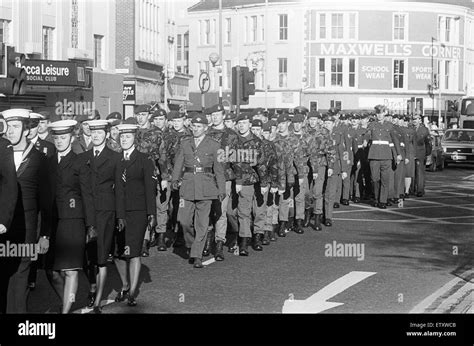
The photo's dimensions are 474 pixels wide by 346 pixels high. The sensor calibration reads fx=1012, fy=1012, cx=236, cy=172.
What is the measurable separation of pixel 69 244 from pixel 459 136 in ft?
113

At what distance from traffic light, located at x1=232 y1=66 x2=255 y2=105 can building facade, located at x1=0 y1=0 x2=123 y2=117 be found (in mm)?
9062

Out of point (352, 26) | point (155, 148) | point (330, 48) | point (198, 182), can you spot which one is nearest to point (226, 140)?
point (198, 182)

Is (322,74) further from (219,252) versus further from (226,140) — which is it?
(219,252)

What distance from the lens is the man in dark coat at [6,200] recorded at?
30.2 ft

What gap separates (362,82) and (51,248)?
226ft

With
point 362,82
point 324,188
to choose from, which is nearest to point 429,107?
point 362,82

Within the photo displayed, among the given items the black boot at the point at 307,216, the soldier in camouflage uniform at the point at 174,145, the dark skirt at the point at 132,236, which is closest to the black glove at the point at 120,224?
the dark skirt at the point at 132,236

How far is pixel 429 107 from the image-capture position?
79312 mm

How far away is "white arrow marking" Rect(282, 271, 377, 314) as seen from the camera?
10883 mm

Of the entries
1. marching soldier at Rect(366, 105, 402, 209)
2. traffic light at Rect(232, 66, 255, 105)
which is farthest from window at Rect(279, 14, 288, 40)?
marching soldier at Rect(366, 105, 402, 209)

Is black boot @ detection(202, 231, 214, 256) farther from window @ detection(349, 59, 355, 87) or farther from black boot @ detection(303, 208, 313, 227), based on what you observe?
window @ detection(349, 59, 355, 87)

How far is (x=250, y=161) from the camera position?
51.5 feet

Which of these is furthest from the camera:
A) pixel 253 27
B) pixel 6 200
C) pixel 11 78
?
Answer: pixel 253 27
